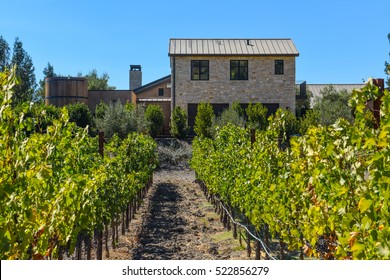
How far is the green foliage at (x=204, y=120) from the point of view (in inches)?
1091

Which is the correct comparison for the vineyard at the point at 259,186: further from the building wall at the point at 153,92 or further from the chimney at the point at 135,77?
the chimney at the point at 135,77

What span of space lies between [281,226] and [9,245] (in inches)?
149

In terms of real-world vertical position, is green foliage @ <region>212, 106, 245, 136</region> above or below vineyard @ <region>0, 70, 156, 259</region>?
above

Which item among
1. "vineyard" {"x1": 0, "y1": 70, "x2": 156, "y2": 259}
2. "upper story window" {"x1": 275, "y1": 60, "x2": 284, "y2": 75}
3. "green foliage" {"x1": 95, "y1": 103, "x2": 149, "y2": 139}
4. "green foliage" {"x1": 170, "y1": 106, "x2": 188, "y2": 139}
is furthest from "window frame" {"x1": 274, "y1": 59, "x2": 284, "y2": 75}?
"vineyard" {"x1": 0, "y1": 70, "x2": 156, "y2": 259}

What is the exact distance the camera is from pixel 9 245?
3.42 metres

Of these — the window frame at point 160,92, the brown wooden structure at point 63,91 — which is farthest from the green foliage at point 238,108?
the brown wooden structure at point 63,91

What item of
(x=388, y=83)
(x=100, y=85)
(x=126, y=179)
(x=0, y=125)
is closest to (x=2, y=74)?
(x=0, y=125)

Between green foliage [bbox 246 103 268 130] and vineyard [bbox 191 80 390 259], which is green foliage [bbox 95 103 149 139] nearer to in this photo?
green foliage [bbox 246 103 268 130]

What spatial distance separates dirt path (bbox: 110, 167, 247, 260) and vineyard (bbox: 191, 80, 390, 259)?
44.6 inches

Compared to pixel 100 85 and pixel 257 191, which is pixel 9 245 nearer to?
pixel 257 191

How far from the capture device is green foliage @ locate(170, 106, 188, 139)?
28.2 meters

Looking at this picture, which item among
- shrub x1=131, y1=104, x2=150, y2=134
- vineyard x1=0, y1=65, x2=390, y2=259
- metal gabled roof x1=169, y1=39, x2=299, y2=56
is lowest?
vineyard x1=0, y1=65, x2=390, y2=259

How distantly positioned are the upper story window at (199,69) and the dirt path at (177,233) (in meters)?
14.1

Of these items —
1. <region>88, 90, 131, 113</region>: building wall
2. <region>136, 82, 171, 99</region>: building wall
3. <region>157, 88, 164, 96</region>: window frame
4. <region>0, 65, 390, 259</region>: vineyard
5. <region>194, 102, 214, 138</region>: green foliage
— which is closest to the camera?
<region>0, 65, 390, 259</region>: vineyard
